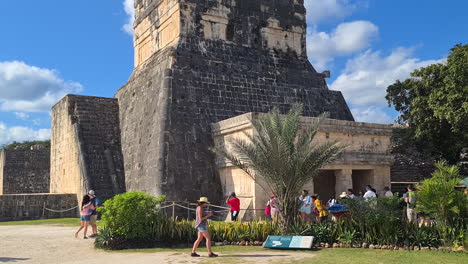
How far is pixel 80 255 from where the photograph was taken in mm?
8727

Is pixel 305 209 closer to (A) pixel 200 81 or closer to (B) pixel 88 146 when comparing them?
(A) pixel 200 81

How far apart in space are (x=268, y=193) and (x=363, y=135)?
153 inches

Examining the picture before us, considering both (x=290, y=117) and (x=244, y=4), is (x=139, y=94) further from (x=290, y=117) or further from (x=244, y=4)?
(x=290, y=117)

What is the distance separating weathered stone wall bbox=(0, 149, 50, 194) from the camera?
26.4 m

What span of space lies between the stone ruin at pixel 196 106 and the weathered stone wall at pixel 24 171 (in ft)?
25.5

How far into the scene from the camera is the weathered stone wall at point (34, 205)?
52.6 feet

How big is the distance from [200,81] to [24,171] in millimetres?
16091

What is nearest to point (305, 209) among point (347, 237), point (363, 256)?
point (347, 237)

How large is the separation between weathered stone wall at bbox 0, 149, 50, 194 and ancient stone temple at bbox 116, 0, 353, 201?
1131 cm

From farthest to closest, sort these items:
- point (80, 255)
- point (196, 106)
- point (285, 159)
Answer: point (196, 106)
point (285, 159)
point (80, 255)

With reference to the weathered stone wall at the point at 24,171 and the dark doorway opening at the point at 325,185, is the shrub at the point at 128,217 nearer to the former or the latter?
the dark doorway opening at the point at 325,185

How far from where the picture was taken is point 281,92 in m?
17.2

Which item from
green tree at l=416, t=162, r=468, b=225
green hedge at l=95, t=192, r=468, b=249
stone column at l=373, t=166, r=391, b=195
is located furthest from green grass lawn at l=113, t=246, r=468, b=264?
stone column at l=373, t=166, r=391, b=195

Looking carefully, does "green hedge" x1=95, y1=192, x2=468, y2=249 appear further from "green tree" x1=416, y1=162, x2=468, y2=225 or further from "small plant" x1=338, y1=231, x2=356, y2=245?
"green tree" x1=416, y1=162, x2=468, y2=225
